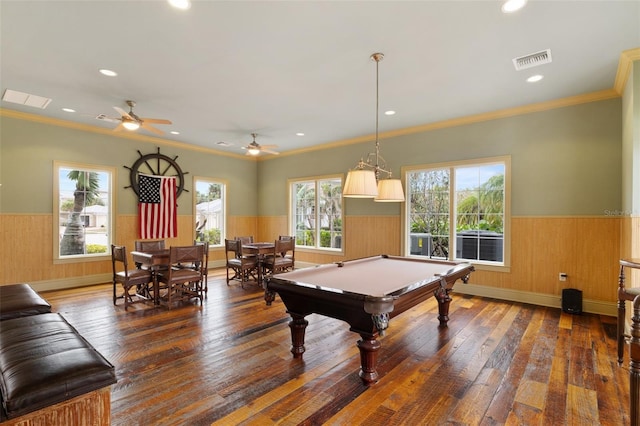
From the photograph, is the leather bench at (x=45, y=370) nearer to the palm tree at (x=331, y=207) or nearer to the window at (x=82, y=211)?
the window at (x=82, y=211)

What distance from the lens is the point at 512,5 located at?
2432 millimetres

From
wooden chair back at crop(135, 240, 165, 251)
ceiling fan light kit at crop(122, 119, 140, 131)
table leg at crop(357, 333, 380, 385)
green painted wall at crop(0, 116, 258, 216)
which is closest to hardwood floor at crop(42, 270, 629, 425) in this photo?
table leg at crop(357, 333, 380, 385)

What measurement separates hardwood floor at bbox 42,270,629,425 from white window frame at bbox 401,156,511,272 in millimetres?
972

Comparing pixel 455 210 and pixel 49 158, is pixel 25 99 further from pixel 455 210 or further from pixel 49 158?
pixel 455 210

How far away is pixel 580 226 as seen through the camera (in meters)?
4.32

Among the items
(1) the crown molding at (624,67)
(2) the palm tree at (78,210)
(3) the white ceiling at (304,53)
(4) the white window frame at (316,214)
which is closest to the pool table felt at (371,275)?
(3) the white ceiling at (304,53)

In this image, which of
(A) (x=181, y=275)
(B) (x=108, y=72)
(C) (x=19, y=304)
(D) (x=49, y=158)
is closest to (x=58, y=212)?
(D) (x=49, y=158)

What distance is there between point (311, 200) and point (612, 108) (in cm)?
557

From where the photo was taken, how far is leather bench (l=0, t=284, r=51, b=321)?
8.02 ft

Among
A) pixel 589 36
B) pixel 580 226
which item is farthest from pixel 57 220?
pixel 580 226

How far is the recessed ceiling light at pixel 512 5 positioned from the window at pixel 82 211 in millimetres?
6803

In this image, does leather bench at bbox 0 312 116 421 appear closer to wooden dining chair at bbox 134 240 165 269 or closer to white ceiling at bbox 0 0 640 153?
white ceiling at bbox 0 0 640 153

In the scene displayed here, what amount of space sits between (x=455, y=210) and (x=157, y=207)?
611 centimetres

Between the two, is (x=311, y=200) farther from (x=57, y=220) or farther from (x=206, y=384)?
(x=206, y=384)
